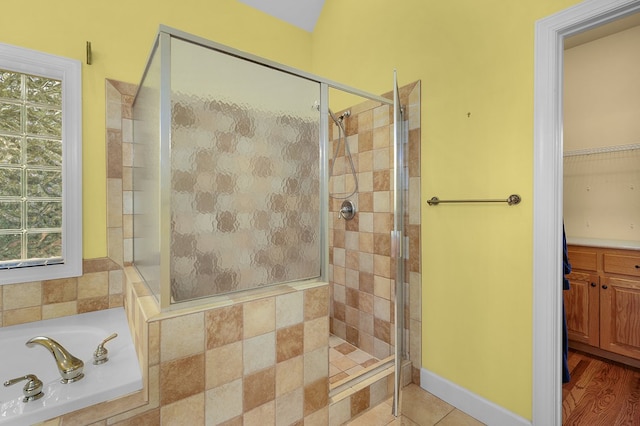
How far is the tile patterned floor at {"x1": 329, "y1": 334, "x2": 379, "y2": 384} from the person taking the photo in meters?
1.75

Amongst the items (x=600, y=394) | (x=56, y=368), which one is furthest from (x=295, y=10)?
(x=600, y=394)

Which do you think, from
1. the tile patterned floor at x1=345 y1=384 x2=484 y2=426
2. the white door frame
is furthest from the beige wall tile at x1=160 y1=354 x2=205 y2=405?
the white door frame

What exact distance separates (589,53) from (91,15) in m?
3.69

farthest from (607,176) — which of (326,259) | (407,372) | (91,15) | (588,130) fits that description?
(91,15)

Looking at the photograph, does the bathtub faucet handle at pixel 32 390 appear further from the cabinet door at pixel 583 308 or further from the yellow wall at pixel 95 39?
the cabinet door at pixel 583 308

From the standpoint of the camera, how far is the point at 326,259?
1396mm

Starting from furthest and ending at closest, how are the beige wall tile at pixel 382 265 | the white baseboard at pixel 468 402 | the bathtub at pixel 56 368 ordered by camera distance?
the beige wall tile at pixel 382 265
the white baseboard at pixel 468 402
the bathtub at pixel 56 368

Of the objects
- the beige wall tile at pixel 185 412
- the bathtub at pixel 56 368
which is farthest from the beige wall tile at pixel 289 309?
the bathtub at pixel 56 368

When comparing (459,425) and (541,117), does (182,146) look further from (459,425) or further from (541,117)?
(459,425)

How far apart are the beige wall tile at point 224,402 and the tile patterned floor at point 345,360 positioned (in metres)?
0.67

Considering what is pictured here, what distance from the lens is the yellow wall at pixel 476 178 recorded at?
1328mm

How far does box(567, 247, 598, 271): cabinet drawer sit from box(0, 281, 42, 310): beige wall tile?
3.48 meters

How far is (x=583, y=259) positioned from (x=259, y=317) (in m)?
2.47

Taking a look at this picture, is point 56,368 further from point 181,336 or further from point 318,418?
point 318,418
